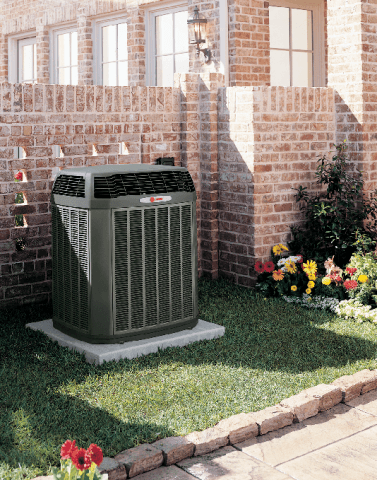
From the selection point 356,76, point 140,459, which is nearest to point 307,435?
point 140,459

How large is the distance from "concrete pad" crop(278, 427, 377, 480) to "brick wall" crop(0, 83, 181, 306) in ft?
10.5

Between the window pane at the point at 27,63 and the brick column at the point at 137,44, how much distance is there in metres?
3.04

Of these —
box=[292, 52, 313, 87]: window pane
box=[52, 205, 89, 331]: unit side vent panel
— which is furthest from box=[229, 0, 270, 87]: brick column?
box=[52, 205, 89, 331]: unit side vent panel

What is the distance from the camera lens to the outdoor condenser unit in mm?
4359

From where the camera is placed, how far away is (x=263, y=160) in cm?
615

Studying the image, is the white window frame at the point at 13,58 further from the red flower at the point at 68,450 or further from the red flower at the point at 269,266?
the red flower at the point at 68,450

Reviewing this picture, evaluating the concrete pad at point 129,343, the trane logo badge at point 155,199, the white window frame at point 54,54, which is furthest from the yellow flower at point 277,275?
the white window frame at point 54,54

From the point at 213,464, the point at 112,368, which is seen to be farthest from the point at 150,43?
the point at 213,464

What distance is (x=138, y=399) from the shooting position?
12.3 feet

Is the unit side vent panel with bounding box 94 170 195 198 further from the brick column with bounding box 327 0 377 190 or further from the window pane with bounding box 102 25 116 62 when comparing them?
the window pane with bounding box 102 25 116 62

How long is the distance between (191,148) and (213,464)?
3960 millimetres

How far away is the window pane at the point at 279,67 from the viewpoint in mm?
8516

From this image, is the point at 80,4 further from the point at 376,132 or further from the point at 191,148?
the point at 376,132

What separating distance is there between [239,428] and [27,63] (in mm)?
9553
